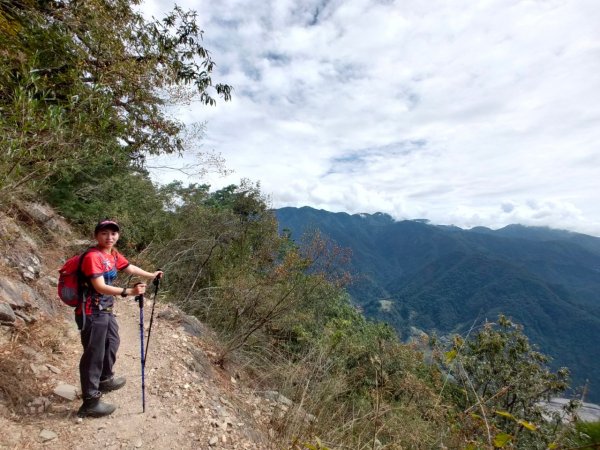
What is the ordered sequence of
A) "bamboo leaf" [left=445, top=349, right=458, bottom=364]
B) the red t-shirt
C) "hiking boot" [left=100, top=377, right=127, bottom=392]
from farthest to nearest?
"hiking boot" [left=100, top=377, right=127, bottom=392], the red t-shirt, "bamboo leaf" [left=445, top=349, right=458, bottom=364]

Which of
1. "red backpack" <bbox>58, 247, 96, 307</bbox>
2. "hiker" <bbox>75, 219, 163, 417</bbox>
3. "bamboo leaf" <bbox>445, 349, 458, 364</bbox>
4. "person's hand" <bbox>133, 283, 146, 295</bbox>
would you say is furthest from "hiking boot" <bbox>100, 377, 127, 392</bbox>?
"bamboo leaf" <bbox>445, 349, 458, 364</bbox>

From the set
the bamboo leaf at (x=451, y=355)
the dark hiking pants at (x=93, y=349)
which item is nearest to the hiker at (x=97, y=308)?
the dark hiking pants at (x=93, y=349)

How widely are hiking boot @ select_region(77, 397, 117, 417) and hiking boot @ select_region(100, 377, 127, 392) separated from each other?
46 centimetres

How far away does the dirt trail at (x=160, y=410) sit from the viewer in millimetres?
3705

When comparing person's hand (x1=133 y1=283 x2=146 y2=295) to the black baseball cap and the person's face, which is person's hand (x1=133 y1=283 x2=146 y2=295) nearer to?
the person's face

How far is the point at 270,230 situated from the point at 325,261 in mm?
9772

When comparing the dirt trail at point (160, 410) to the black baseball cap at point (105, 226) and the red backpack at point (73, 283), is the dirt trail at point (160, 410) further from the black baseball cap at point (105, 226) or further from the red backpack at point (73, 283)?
the black baseball cap at point (105, 226)

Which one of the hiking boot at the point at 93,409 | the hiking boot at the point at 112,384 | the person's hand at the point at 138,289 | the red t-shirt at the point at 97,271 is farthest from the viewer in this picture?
the hiking boot at the point at 112,384

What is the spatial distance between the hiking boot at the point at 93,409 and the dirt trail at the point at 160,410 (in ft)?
0.23

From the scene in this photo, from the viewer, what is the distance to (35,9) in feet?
18.4

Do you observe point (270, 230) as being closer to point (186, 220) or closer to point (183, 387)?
point (186, 220)

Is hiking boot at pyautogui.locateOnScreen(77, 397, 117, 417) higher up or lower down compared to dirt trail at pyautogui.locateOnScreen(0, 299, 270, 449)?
higher up

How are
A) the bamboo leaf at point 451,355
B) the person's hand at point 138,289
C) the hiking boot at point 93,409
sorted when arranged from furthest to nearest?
1. the hiking boot at point 93,409
2. the person's hand at point 138,289
3. the bamboo leaf at point 451,355

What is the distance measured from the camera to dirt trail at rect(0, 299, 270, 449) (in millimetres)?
3705
